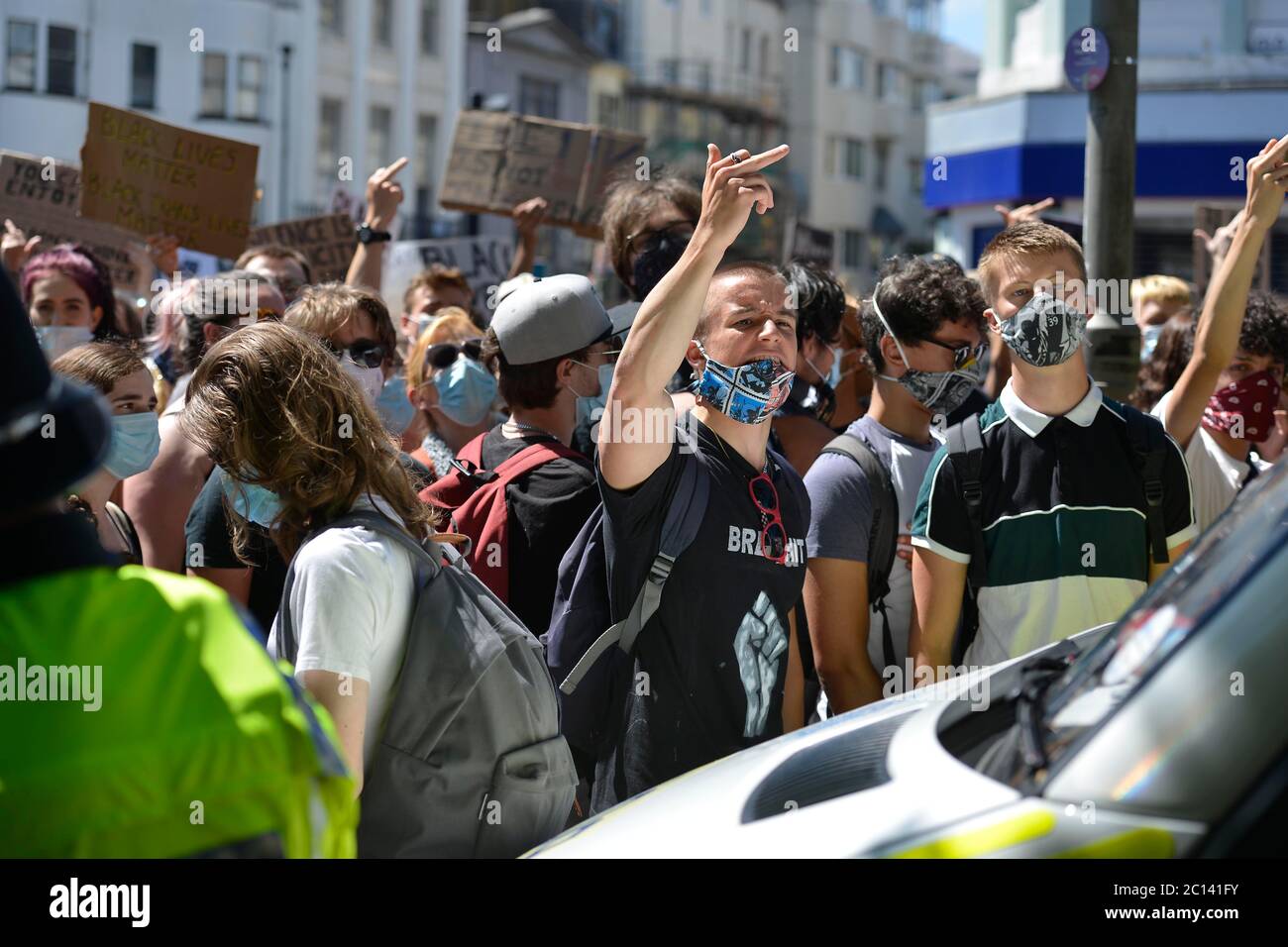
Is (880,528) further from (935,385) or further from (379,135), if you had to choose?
(379,135)

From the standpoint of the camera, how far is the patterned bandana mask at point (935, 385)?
468 cm

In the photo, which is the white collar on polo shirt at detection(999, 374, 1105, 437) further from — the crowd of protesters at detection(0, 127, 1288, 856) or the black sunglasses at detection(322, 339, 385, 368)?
the black sunglasses at detection(322, 339, 385, 368)

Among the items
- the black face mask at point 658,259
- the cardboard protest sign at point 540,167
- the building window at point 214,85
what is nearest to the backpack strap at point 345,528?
the black face mask at point 658,259

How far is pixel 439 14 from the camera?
44.8 m

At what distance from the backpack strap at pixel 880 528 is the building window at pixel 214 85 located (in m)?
35.7

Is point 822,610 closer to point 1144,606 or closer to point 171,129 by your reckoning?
point 1144,606

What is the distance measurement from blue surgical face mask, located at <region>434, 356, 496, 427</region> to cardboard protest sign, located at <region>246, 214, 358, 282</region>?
3121 mm

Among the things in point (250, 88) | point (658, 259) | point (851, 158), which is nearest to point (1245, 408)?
point (658, 259)

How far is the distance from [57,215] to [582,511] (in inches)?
204

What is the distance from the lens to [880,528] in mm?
4363

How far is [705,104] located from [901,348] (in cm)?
5665

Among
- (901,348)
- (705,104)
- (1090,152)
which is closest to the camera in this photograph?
(901,348)

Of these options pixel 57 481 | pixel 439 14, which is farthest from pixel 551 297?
pixel 439 14

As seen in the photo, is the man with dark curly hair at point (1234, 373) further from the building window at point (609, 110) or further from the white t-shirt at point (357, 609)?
the building window at point (609, 110)
